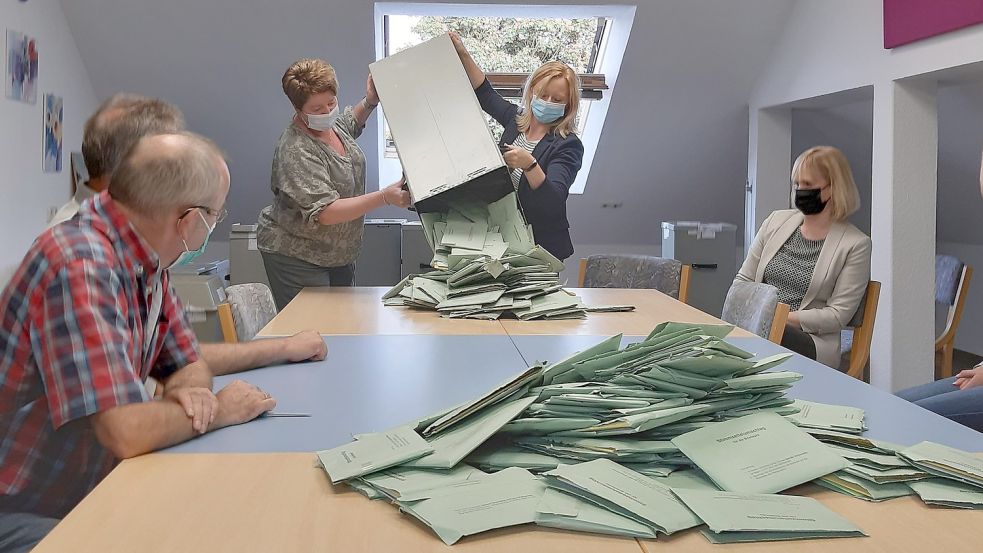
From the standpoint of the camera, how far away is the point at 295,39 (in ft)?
16.7

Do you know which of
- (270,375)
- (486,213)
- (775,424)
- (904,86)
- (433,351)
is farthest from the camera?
(904,86)

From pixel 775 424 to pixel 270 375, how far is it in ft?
3.25

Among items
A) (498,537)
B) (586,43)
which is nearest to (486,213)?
(498,537)

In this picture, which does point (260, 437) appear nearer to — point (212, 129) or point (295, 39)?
point (295, 39)

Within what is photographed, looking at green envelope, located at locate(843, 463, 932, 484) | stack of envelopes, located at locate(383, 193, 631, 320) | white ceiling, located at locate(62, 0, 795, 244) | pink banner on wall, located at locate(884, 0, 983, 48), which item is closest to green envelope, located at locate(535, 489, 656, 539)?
green envelope, located at locate(843, 463, 932, 484)

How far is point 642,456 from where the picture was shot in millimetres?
1167

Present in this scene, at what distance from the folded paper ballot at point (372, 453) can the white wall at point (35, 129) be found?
11.6 ft

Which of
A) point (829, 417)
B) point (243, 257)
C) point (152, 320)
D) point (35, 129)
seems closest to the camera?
point (829, 417)

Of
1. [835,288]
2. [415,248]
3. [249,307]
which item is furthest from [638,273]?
[415,248]

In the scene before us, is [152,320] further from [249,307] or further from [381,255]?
[381,255]

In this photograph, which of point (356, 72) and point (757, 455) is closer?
point (757, 455)

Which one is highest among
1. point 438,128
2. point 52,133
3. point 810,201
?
point 52,133

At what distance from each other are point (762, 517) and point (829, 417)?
17.0 inches

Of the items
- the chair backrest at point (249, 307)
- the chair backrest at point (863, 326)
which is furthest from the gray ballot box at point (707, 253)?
the chair backrest at point (249, 307)
